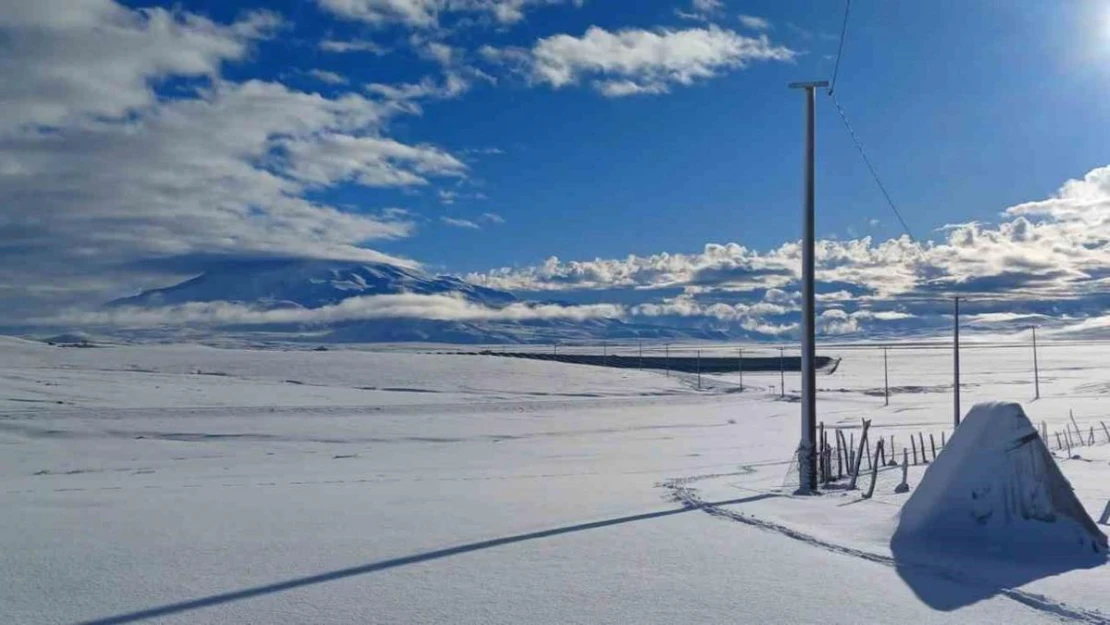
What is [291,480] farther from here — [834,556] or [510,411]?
[510,411]

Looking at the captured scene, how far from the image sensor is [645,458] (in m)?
27.5

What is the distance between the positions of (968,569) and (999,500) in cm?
122

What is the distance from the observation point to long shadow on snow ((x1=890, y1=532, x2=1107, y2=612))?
765 cm

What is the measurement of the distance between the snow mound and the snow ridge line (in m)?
0.65

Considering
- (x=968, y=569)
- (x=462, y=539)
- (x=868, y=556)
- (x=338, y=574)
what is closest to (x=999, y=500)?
(x=968, y=569)

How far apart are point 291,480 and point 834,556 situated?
13.0 meters

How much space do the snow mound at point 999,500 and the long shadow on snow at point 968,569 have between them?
10 cm

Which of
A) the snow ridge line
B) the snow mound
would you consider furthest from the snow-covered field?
the snow mound

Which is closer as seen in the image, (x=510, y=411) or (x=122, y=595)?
(x=122, y=595)

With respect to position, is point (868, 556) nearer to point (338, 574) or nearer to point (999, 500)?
point (999, 500)

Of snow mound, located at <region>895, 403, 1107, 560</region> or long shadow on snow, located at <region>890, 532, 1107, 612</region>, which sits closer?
long shadow on snow, located at <region>890, 532, 1107, 612</region>

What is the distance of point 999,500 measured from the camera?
935 centimetres

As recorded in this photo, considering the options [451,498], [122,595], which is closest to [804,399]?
[451,498]

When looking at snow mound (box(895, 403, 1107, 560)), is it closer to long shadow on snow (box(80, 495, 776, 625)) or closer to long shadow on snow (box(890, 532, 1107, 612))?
long shadow on snow (box(890, 532, 1107, 612))
